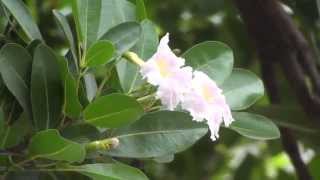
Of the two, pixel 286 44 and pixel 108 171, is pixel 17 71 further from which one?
pixel 286 44

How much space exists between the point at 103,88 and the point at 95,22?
2.8 inches

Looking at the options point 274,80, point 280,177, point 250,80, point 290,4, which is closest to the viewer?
point 250,80

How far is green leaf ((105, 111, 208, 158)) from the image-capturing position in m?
0.75

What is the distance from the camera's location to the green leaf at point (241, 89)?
0.86m

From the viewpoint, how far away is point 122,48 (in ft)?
2.44

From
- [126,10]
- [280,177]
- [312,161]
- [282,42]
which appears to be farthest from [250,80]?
[280,177]

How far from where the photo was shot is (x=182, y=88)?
680 mm

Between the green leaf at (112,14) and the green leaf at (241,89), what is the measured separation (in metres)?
0.15

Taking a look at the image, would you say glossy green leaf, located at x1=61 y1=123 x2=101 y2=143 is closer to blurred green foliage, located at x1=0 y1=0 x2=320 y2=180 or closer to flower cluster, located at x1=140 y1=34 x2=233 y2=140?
flower cluster, located at x1=140 y1=34 x2=233 y2=140

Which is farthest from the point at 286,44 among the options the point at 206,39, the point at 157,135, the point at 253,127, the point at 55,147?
the point at 55,147

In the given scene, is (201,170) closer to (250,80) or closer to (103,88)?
(250,80)

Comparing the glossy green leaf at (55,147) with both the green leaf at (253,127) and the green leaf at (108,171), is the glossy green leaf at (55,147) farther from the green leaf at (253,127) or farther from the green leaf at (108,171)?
the green leaf at (253,127)

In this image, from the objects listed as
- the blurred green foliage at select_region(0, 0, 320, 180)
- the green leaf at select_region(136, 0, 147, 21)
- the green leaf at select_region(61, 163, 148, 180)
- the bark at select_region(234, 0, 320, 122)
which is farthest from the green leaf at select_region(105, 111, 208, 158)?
the blurred green foliage at select_region(0, 0, 320, 180)

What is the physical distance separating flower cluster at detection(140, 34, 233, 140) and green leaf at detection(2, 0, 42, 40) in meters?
0.15
